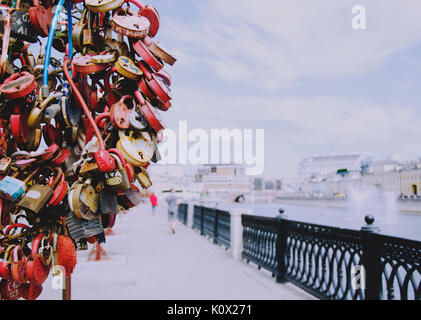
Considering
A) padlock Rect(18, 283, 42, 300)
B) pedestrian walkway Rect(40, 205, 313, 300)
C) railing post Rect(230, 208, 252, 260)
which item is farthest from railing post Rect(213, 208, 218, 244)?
padlock Rect(18, 283, 42, 300)

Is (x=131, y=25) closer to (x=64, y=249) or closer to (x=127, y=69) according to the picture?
(x=127, y=69)

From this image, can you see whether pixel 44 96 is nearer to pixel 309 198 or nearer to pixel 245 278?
pixel 245 278

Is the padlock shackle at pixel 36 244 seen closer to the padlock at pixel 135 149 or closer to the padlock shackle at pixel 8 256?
the padlock shackle at pixel 8 256

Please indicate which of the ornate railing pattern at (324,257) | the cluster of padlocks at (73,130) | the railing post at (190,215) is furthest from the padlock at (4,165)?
the railing post at (190,215)

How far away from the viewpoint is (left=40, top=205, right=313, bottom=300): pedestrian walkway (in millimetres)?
6910

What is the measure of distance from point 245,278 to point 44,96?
7.65 m

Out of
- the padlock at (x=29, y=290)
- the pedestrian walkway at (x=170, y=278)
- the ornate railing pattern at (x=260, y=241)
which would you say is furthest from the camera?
the ornate railing pattern at (x=260, y=241)

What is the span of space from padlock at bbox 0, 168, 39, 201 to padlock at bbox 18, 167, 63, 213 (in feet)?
0.08

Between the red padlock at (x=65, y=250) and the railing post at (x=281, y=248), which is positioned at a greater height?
the red padlock at (x=65, y=250)

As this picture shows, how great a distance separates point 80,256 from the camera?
36.8 ft

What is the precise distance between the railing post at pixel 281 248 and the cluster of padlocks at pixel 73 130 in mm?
6985

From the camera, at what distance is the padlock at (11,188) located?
1262 millimetres

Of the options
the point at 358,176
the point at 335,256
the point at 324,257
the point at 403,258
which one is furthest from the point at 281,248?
the point at 358,176

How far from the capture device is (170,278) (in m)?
8.23
